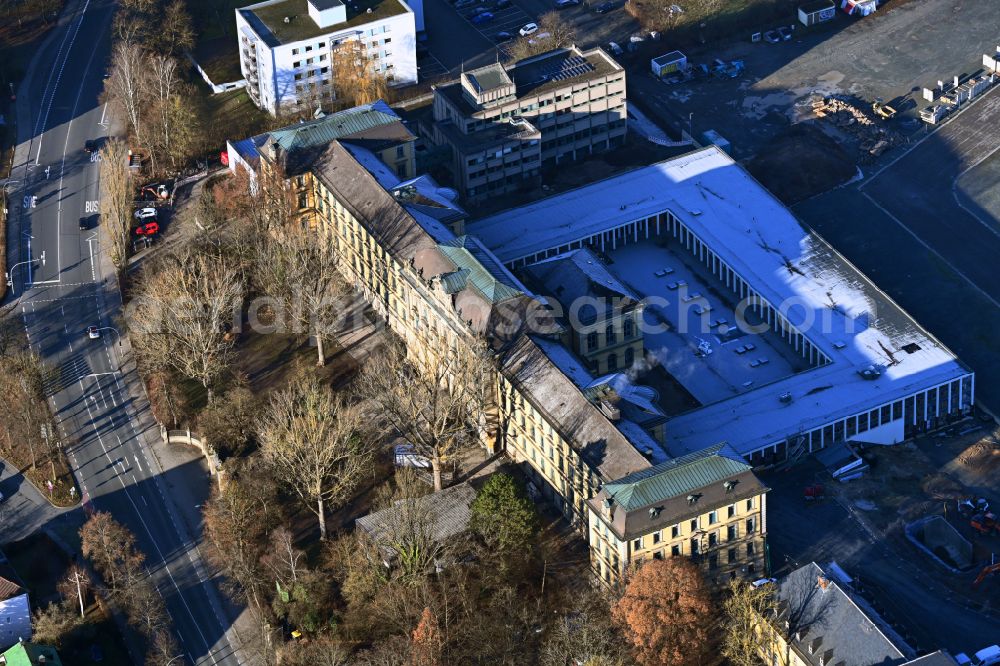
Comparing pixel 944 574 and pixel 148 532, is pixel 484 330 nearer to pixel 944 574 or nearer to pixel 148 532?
pixel 148 532

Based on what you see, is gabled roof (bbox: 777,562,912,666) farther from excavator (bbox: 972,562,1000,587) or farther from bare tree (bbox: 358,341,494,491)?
bare tree (bbox: 358,341,494,491)

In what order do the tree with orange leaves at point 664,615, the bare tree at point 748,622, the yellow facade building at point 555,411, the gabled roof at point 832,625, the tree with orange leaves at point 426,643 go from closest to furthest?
the gabled roof at point 832,625 < the tree with orange leaves at point 664,615 < the bare tree at point 748,622 < the tree with orange leaves at point 426,643 < the yellow facade building at point 555,411

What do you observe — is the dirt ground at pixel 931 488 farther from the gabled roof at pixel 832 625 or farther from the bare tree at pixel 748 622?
the bare tree at pixel 748 622

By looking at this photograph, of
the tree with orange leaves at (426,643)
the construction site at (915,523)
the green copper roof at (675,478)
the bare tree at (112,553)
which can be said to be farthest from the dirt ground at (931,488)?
the bare tree at (112,553)

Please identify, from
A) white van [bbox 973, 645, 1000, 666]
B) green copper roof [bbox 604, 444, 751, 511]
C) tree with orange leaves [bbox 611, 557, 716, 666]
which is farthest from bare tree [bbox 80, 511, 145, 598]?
white van [bbox 973, 645, 1000, 666]

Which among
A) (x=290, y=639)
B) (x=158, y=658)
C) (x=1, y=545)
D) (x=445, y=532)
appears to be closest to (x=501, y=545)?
(x=445, y=532)

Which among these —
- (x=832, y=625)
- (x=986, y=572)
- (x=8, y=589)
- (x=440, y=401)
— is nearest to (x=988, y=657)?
(x=986, y=572)
